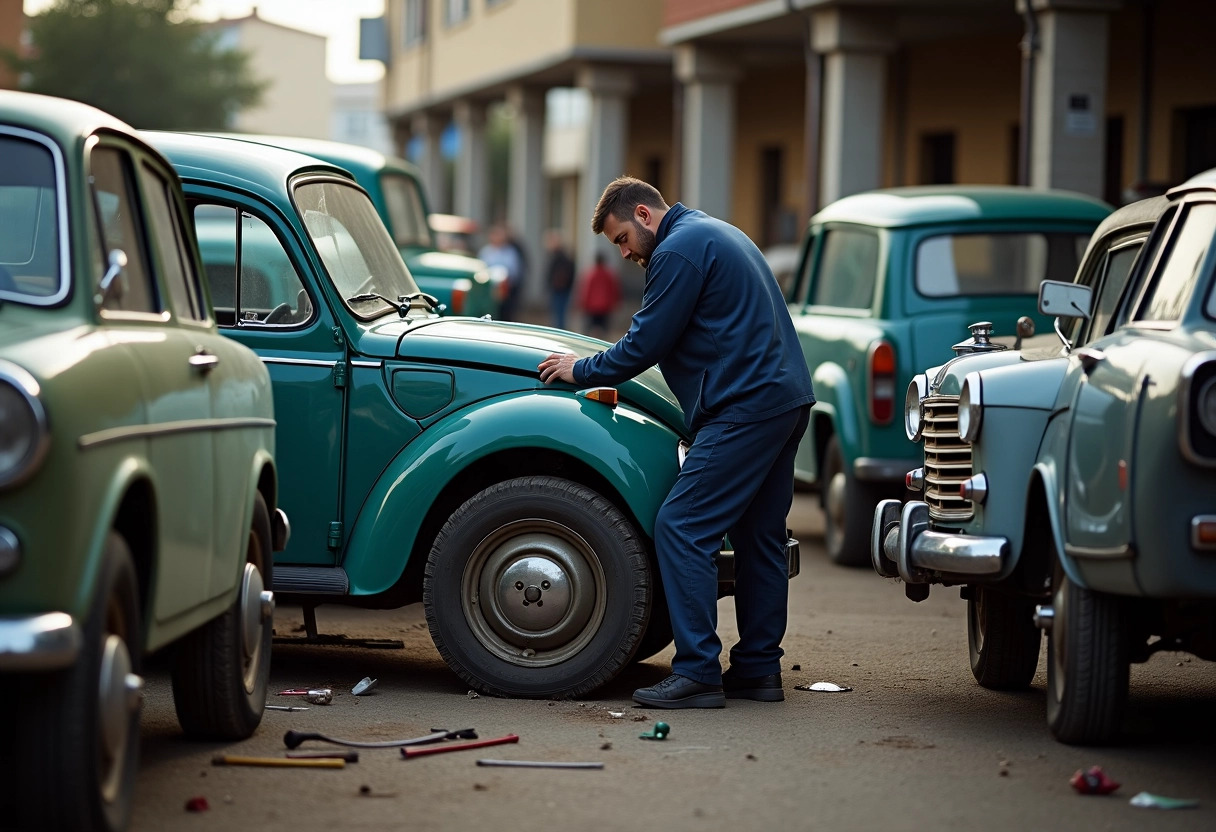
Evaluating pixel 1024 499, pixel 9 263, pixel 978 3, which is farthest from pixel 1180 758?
pixel 978 3

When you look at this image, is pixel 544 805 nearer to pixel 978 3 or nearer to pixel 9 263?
pixel 9 263

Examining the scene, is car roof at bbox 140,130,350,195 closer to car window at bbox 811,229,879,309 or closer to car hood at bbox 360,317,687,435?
car hood at bbox 360,317,687,435

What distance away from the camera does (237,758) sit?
18.6 feet

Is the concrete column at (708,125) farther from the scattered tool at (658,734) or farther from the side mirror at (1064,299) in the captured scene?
the scattered tool at (658,734)

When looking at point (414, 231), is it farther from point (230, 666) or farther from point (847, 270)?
point (230, 666)

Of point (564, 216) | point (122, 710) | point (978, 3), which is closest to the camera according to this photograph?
point (122, 710)

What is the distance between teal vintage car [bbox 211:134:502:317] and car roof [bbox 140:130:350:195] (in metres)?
6.21

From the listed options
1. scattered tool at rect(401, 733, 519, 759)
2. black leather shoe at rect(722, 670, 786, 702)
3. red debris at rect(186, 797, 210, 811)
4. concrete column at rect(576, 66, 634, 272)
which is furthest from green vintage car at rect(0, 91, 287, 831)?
concrete column at rect(576, 66, 634, 272)

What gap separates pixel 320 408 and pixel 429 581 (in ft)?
Result: 2.67

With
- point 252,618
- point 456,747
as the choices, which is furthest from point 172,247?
point 456,747

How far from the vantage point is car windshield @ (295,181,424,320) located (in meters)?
7.34

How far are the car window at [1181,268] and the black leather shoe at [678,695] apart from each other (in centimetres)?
204

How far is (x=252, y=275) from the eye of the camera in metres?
7.31

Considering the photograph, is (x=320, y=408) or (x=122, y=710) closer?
(x=122, y=710)
